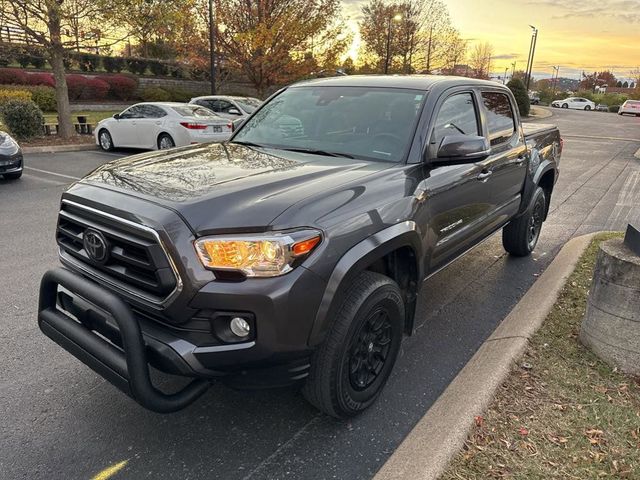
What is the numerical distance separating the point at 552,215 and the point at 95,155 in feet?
36.5

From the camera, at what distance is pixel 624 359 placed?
10.5 ft

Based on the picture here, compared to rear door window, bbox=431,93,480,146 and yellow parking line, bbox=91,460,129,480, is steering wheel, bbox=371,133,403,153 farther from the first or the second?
yellow parking line, bbox=91,460,129,480

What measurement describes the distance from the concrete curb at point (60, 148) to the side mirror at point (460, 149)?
13089mm

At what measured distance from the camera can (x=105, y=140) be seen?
1420cm

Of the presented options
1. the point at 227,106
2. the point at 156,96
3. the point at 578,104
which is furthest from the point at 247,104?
the point at 578,104

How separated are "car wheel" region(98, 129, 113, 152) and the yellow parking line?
→ 42.7ft

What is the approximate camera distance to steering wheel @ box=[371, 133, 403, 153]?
11.0ft

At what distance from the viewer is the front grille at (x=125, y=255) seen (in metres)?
2.25

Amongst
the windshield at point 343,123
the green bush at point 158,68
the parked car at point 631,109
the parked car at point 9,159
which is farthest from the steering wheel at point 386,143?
the parked car at point 631,109

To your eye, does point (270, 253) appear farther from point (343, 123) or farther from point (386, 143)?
point (343, 123)

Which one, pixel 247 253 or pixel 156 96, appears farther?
pixel 156 96

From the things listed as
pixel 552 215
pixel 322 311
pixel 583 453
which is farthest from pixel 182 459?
pixel 552 215

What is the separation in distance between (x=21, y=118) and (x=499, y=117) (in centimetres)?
1365

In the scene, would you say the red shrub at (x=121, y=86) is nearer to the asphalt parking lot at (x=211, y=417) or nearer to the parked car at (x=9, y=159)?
the parked car at (x=9, y=159)
